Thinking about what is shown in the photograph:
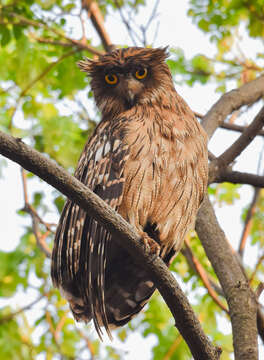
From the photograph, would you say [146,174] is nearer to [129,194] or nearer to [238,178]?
[129,194]

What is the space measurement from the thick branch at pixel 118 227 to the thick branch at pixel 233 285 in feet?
1.33

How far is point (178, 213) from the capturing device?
3199 mm

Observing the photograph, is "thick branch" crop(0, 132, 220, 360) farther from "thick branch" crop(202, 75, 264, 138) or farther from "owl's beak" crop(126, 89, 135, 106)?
"thick branch" crop(202, 75, 264, 138)

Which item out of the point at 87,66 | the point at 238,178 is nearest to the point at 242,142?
the point at 238,178

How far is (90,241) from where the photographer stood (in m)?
2.85

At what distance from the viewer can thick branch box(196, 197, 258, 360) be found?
2795 millimetres

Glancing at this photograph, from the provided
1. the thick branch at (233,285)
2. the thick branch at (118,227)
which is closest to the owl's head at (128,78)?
the thick branch at (233,285)

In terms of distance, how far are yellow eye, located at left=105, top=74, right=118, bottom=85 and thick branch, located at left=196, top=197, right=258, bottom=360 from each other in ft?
3.56

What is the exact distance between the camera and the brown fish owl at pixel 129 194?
2.95m

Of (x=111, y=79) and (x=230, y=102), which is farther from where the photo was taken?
(x=230, y=102)

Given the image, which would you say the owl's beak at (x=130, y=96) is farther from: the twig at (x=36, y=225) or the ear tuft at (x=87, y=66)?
the twig at (x=36, y=225)

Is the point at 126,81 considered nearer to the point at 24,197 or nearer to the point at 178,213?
the point at 178,213

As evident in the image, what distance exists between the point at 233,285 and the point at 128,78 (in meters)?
1.54

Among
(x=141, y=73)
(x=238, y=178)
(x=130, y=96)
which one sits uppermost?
(x=141, y=73)
